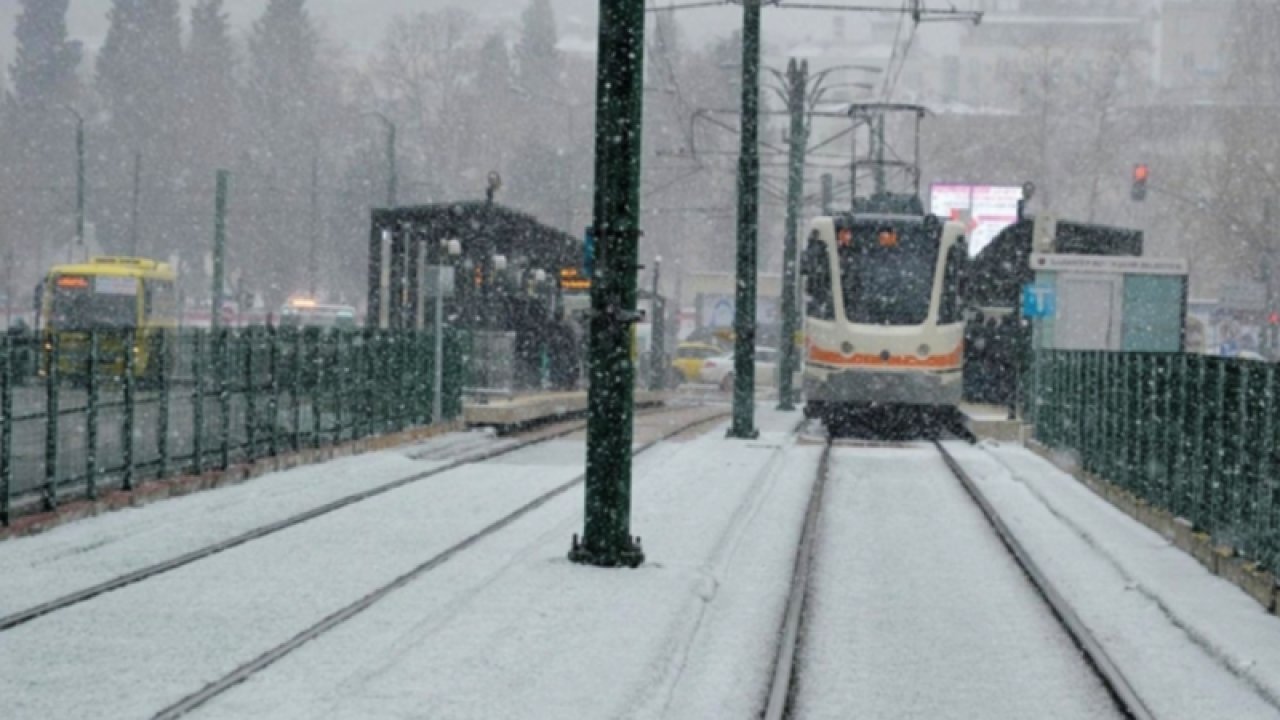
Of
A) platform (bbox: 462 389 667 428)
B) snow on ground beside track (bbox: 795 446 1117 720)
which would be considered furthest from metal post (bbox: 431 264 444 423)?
snow on ground beside track (bbox: 795 446 1117 720)

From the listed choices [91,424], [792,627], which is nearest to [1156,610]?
[792,627]

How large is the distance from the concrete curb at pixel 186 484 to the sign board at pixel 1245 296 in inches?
1757

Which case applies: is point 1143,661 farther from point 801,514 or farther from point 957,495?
point 957,495

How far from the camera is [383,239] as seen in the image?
33.8 m

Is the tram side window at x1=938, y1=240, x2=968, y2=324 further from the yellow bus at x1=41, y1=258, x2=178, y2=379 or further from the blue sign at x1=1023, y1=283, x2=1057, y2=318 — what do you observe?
the yellow bus at x1=41, y1=258, x2=178, y2=379

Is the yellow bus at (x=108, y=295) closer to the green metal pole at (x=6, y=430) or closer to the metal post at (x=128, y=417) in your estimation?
the metal post at (x=128, y=417)

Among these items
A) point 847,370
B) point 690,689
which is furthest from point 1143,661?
point 847,370

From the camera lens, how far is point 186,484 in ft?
58.6

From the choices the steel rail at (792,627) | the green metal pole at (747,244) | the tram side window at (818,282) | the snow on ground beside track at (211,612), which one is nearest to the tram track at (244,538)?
the snow on ground beside track at (211,612)

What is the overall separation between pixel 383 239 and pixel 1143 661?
969 inches

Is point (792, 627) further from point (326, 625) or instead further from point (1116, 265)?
point (1116, 265)

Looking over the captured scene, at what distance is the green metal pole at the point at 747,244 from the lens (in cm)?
2767

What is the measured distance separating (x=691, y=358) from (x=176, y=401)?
2060 inches

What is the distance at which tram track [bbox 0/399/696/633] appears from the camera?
10883 mm
